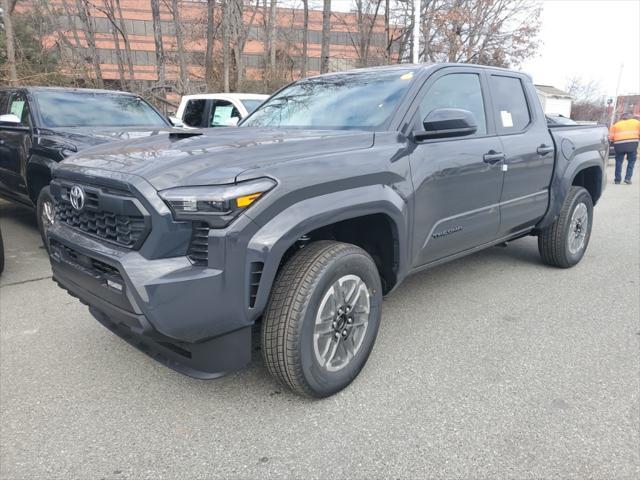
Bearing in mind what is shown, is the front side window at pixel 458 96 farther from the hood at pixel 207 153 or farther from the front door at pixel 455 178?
the hood at pixel 207 153

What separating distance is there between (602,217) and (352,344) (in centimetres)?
714

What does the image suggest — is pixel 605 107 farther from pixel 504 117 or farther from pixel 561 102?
pixel 504 117

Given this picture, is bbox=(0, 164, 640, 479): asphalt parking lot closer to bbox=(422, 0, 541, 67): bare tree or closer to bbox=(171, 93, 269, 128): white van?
bbox=(171, 93, 269, 128): white van

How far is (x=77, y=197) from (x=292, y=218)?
1.20 m

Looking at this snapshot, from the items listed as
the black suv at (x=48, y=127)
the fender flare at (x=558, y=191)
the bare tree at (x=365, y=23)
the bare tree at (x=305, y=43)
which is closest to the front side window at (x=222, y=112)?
the black suv at (x=48, y=127)

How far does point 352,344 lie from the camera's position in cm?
279

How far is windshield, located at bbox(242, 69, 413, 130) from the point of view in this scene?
3.25 m

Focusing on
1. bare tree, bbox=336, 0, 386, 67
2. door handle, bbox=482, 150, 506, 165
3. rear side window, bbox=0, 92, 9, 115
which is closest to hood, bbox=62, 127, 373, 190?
door handle, bbox=482, 150, 506, 165

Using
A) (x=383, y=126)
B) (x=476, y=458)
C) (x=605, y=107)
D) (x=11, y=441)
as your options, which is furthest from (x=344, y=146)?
(x=605, y=107)

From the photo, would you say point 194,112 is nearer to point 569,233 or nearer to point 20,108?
point 20,108

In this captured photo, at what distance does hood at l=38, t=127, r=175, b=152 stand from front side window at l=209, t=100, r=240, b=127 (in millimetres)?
3115

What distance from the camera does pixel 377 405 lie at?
2.66 m

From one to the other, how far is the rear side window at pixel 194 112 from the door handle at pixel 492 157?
6717mm

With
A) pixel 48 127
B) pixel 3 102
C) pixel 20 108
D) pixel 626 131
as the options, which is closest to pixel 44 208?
pixel 48 127
